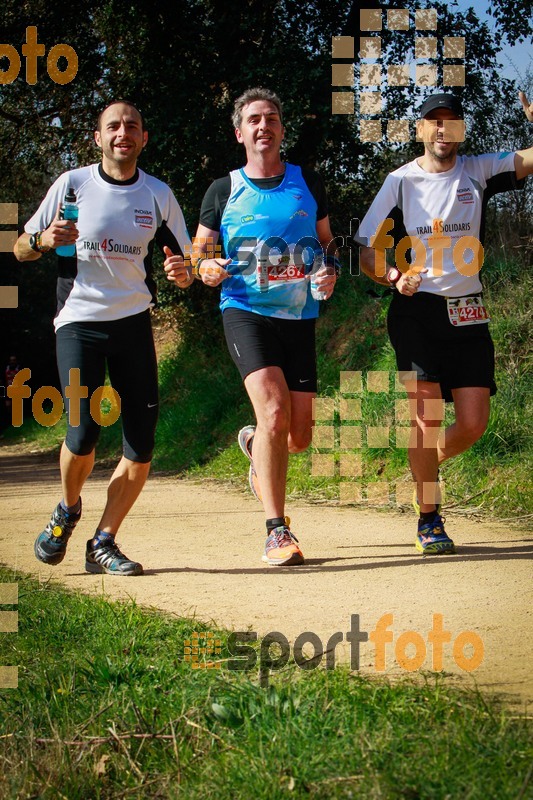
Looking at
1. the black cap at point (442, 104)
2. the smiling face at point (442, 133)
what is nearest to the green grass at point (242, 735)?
the smiling face at point (442, 133)

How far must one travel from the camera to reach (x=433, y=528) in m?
5.96

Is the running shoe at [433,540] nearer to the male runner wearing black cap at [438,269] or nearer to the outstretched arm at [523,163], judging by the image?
the male runner wearing black cap at [438,269]

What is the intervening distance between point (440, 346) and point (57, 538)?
2.38 meters

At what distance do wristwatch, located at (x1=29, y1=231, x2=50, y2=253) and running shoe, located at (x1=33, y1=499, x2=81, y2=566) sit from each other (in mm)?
1408

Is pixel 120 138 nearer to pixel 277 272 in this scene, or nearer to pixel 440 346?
pixel 277 272

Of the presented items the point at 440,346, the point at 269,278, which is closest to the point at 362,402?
the point at 440,346

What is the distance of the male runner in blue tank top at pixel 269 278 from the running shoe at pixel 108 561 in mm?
742

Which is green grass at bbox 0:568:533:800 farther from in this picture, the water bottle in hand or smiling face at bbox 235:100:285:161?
smiling face at bbox 235:100:285:161

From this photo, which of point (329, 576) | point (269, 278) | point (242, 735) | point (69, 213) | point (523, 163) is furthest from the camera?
point (523, 163)

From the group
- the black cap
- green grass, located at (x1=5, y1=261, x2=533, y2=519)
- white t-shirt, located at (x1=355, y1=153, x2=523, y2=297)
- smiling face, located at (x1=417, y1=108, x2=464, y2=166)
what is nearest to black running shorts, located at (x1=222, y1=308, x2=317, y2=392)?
white t-shirt, located at (x1=355, y1=153, x2=523, y2=297)

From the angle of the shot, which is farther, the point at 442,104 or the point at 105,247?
the point at 442,104

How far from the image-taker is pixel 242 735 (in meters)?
2.78

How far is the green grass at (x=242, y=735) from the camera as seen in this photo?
7.97 ft

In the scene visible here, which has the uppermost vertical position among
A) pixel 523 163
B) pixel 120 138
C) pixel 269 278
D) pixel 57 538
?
pixel 120 138
